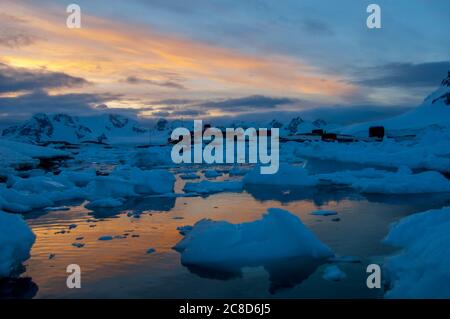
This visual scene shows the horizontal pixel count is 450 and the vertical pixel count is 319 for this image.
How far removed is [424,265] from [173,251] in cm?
384

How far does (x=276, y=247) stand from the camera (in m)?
7.30

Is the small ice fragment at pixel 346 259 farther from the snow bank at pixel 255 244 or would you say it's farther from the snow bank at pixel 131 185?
the snow bank at pixel 131 185

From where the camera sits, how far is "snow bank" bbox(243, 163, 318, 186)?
1781 centimetres

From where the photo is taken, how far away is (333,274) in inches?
244

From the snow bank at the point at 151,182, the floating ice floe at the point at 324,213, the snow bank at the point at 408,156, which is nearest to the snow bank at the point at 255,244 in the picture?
the floating ice floe at the point at 324,213

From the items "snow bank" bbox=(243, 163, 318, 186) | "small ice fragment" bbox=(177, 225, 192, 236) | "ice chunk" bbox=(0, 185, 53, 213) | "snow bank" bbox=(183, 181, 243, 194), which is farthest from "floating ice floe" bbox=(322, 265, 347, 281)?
"snow bank" bbox=(243, 163, 318, 186)

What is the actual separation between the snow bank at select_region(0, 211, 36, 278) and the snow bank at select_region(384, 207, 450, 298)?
521 centimetres

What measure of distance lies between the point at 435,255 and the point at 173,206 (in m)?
8.01

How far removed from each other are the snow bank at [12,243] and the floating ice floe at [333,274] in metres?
4.38

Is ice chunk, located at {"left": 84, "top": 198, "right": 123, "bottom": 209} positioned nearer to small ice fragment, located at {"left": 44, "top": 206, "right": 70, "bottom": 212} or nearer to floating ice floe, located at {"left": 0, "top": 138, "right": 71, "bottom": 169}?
small ice fragment, located at {"left": 44, "top": 206, "right": 70, "bottom": 212}

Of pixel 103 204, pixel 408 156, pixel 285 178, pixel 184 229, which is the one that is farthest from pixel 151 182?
pixel 408 156

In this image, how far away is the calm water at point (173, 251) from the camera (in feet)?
19.2

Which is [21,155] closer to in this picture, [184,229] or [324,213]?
[184,229]

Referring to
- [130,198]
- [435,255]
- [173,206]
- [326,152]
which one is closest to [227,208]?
[173,206]
